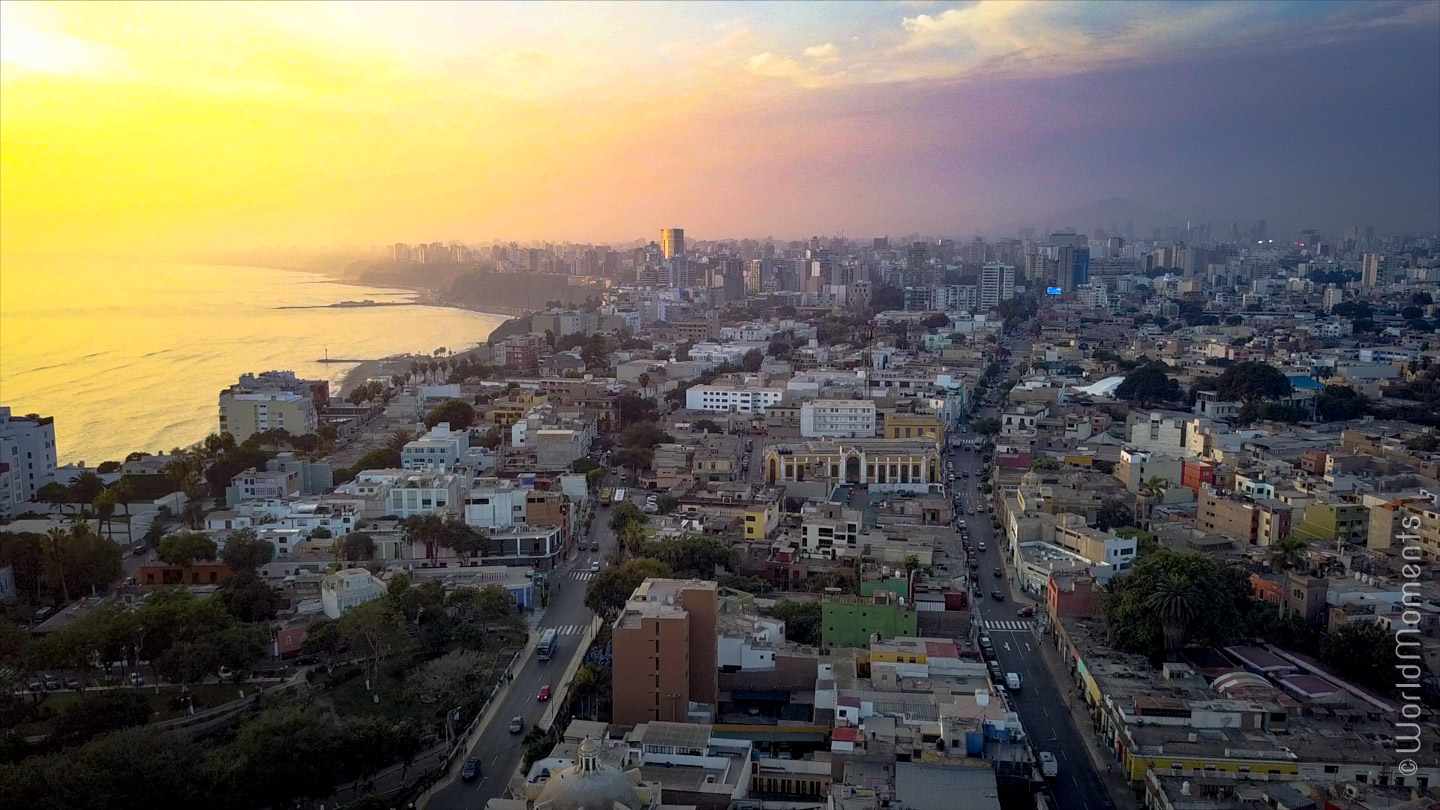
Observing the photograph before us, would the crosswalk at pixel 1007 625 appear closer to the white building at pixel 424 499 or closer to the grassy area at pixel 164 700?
the white building at pixel 424 499

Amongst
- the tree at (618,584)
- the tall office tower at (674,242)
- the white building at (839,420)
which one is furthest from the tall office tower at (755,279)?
the tree at (618,584)

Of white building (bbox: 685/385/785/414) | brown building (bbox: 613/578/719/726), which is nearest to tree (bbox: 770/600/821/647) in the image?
brown building (bbox: 613/578/719/726)

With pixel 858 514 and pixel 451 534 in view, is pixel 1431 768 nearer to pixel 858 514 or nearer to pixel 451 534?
pixel 858 514

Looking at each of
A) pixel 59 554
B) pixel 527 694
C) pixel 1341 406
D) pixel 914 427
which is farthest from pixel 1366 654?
pixel 1341 406

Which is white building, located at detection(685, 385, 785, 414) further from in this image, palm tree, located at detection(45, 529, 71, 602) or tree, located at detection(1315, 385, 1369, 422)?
palm tree, located at detection(45, 529, 71, 602)

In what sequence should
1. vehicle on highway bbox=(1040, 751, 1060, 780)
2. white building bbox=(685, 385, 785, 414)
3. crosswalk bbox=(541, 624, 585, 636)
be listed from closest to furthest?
1. vehicle on highway bbox=(1040, 751, 1060, 780)
2. crosswalk bbox=(541, 624, 585, 636)
3. white building bbox=(685, 385, 785, 414)

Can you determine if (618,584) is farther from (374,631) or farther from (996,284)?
(996,284)

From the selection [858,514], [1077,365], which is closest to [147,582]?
[858,514]
